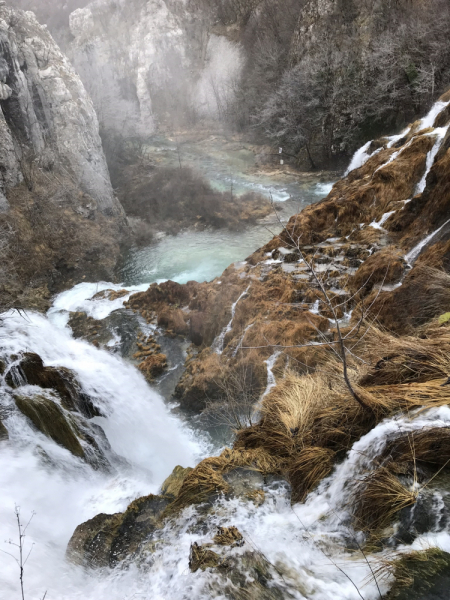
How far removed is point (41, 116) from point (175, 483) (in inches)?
748

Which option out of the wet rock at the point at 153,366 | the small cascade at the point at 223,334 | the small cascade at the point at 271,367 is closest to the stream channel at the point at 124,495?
the wet rock at the point at 153,366

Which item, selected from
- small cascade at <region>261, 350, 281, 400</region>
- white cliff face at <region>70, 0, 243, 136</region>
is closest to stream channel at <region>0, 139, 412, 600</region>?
small cascade at <region>261, 350, 281, 400</region>

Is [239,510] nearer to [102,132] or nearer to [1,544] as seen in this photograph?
[1,544]

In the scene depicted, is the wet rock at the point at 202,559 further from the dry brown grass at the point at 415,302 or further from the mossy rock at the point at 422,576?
the dry brown grass at the point at 415,302

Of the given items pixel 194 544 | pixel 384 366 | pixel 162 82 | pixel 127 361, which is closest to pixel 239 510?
pixel 194 544

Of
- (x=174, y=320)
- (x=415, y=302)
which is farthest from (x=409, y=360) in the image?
(x=174, y=320)

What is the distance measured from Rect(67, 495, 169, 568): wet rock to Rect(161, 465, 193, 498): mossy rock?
0.35ft

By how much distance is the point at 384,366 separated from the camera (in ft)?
9.96

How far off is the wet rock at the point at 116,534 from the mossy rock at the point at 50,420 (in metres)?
1.58

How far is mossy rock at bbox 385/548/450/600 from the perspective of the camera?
158 centimetres

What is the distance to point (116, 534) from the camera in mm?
3328

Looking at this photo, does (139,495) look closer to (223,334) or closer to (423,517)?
(423,517)

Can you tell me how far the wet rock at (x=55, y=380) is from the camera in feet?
17.9

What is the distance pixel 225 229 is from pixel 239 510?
15.4 metres
